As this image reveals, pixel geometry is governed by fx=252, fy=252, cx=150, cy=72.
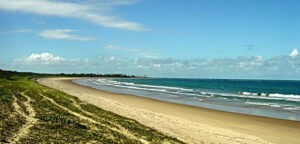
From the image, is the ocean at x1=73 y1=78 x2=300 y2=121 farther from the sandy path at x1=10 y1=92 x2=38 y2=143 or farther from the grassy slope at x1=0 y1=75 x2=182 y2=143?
the sandy path at x1=10 y1=92 x2=38 y2=143

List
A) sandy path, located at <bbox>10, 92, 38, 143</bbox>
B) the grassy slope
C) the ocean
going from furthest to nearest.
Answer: the ocean → the grassy slope → sandy path, located at <bbox>10, 92, 38, 143</bbox>

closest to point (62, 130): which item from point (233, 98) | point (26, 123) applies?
point (26, 123)

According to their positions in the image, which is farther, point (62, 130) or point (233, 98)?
Result: point (233, 98)

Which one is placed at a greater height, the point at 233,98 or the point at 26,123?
the point at 26,123

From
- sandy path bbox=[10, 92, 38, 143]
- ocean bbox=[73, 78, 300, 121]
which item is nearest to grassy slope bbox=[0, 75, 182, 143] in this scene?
sandy path bbox=[10, 92, 38, 143]

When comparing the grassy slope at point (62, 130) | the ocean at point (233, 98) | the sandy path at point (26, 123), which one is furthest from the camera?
the ocean at point (233, 98)

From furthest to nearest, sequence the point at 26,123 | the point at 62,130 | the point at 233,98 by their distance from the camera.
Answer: the point at 233,98 → the point at 26,123 → the point at 62,130

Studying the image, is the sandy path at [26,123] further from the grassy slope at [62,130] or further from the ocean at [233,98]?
the ocean at [233,98]

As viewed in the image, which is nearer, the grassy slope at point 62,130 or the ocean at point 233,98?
the grassy slope at point 62,130

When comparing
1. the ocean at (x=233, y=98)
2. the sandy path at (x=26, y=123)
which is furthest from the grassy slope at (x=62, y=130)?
the ocean at (x=233, y=98)

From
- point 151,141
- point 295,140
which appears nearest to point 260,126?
point 295,140

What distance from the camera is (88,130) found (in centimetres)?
1058

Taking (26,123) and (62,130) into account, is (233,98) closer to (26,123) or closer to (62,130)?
(62,130)

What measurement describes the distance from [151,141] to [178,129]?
12.5ft
